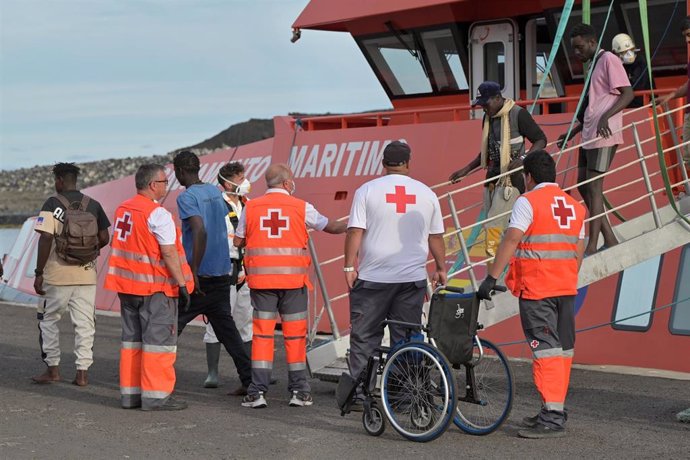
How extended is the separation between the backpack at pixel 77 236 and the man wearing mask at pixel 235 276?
1197 millimetres

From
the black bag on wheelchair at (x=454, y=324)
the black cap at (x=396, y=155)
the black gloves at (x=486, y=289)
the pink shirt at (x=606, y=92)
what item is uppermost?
the pink shirt at (x=606, y=92)

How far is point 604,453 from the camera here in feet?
23.1

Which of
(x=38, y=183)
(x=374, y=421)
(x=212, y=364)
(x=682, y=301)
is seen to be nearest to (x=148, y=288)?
(x=212, y=364)

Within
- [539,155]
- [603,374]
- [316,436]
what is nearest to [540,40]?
[603,374]

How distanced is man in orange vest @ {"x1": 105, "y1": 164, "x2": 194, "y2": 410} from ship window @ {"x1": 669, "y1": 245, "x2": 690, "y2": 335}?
4922 mm

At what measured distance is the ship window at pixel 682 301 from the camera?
11031 millimetres

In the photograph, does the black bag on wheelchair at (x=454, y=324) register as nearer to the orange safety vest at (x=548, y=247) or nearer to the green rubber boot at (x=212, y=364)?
the orange safety vest at (x=548, y=247)

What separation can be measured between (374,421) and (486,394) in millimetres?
785

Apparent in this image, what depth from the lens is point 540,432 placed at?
745 centimetres

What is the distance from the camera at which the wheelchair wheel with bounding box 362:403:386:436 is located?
24.9 feet

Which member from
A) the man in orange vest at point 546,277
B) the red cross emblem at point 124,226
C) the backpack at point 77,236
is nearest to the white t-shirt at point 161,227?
the red cross emblem at point 124,226

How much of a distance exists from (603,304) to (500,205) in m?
2.54

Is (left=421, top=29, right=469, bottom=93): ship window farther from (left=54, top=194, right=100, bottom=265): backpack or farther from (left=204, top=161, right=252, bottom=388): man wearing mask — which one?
(left=54, top=194, right=100, bottom=265): backpack

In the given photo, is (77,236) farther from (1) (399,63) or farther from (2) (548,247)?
(1) (399,63)
